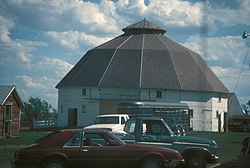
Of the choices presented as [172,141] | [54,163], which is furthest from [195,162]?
[54,163]

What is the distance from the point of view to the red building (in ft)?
134

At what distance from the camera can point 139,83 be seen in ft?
217

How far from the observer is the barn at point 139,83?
216ft

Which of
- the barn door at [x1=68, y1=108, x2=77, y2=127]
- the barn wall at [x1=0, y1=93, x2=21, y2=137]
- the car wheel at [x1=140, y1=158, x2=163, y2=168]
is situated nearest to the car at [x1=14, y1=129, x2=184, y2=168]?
A: the car wheel at [x1=140, y1=158, x2=163, y2=168]

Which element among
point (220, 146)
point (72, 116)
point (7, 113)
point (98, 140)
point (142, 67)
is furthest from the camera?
point (142, 67)

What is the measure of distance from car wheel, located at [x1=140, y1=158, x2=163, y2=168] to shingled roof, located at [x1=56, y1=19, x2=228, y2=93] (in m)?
49.7

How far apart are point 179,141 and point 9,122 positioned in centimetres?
2691

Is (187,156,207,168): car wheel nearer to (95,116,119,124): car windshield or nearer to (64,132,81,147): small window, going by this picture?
(64,132,81,147): small window

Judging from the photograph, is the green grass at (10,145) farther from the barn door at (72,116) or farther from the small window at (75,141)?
the barn door at (72,116)

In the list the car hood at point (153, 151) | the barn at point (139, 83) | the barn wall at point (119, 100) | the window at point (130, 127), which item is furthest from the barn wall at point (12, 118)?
the car hood at point (153, 151)

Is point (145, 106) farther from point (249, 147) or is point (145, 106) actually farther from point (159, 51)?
point (159, 51)

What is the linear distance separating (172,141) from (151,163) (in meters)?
2.63

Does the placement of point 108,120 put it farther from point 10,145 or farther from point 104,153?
point 104,153

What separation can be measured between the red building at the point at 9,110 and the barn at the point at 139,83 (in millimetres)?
22443
